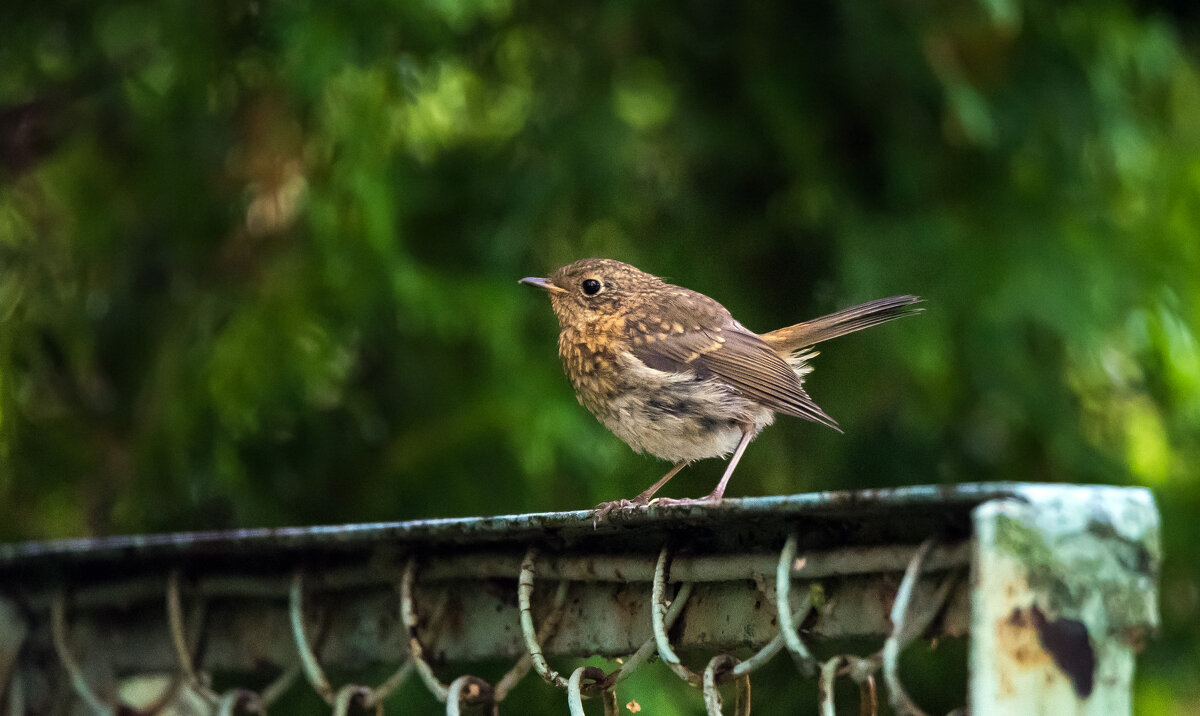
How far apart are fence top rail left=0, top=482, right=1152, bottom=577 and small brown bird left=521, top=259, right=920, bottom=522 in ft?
3.47

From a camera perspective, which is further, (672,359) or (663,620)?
(672,359)

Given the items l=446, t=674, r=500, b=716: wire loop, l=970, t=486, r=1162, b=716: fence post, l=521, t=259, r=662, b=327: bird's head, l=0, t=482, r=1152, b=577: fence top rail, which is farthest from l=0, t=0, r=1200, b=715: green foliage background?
l=970, t=486, r=1162, b=716: fence post

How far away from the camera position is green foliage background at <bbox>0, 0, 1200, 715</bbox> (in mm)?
3928

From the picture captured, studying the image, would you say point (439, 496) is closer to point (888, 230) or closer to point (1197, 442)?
point (888, 230)

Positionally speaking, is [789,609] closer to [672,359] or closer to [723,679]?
[723,679]

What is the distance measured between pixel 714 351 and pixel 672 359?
0.11m

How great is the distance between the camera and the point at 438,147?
4430mm

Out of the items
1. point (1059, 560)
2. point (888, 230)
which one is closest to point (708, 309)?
point (888, 230)

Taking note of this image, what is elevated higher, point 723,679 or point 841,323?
point 841,323

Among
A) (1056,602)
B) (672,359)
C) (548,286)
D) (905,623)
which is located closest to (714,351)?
(672,359)

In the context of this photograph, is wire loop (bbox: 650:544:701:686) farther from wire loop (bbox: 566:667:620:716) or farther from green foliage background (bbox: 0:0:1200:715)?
green foliage background (bbox: 0:0:1200:715)

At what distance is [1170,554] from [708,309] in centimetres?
234

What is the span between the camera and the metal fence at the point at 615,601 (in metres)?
1.00

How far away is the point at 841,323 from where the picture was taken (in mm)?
2832
